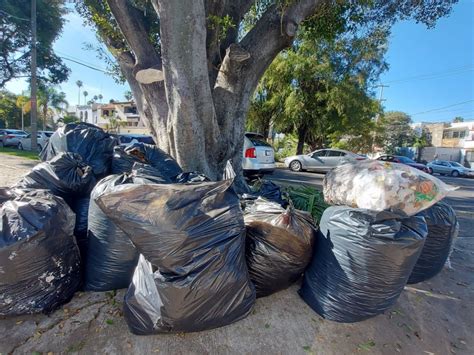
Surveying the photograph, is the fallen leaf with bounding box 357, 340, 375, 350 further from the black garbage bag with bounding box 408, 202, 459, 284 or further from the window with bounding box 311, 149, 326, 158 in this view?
the window with bounding box 311, 149, 326, 158

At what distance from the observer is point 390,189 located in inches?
68.7

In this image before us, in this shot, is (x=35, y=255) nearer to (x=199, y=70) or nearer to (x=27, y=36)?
(x=199, y=70)

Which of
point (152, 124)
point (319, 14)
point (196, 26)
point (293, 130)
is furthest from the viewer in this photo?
point (293, 130)

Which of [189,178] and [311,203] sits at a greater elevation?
[189,178]

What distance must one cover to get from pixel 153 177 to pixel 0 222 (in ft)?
2.82

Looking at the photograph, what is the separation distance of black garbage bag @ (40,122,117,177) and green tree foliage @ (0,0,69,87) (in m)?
12.1

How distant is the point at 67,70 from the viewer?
560 inches

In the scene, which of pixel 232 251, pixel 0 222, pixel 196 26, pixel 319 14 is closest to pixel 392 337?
pixel 232 251

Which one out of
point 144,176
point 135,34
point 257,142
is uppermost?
point 135,34

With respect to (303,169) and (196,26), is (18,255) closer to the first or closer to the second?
(196,26)

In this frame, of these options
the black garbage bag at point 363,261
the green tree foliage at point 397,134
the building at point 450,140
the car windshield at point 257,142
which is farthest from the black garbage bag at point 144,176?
the green tree foliage at point 397,134

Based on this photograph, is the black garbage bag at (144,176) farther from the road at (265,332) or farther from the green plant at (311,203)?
the green plant at (311,203)

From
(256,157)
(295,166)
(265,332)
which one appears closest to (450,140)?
(295,166)

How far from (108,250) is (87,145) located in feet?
4.68
